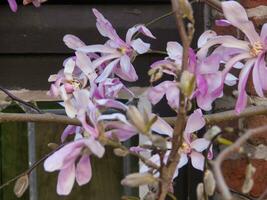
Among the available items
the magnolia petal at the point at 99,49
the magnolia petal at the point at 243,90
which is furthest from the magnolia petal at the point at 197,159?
the magnolia petal at the point at 99,49

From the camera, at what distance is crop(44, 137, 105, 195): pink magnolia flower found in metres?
0.79

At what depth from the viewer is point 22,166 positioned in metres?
1.64

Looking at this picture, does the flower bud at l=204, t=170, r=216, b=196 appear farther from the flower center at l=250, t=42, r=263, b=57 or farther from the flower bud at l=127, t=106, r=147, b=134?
the flower center at l=250, t=42, r=263, b=57

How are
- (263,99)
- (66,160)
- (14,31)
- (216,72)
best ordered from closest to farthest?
(66,160)
(216,72)
(263,99)
(14,31)

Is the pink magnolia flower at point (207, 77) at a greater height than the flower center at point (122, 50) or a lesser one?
lesser

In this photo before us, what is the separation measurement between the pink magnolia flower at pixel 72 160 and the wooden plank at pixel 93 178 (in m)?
0.76

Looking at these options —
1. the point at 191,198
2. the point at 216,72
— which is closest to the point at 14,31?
the point at 191,198

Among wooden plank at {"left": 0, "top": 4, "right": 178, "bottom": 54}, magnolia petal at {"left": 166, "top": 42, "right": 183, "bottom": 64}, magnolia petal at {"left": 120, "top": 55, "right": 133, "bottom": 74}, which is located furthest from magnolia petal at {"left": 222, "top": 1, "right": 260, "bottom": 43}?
wooden plank at {"left": 0, "top": 4, "right": 178, "bottom": 54}

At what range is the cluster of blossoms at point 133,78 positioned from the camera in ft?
2.68

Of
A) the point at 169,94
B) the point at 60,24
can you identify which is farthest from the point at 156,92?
the point at 60,24

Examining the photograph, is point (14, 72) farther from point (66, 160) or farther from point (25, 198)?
point (66, 160)

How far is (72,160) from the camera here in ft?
2.71

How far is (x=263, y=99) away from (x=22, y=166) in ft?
1.82

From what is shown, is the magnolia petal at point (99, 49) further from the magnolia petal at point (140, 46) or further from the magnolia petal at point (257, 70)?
the magnolia petal at point (257, 70)
